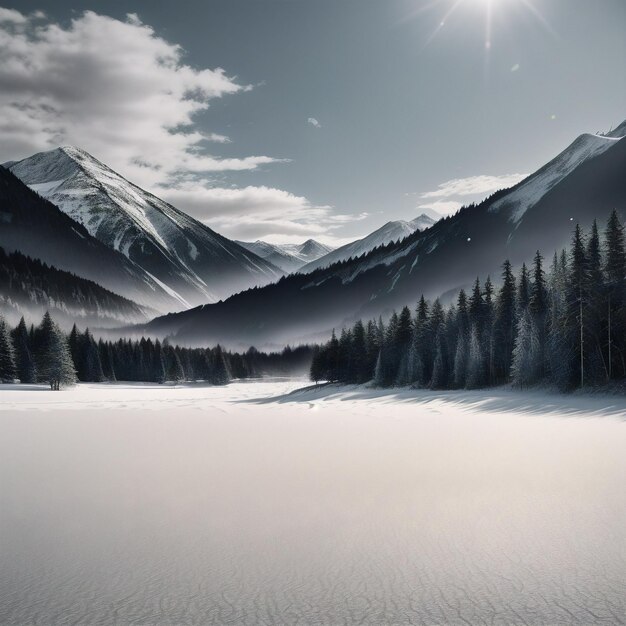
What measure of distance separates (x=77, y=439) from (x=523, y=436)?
18730 millimetres

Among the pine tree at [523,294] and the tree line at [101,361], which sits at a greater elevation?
the pine tree at [523,294]

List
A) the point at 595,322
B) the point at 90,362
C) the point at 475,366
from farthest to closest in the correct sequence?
1. the point at 90,362
2. the point at 475,366
3. the point at 595,322

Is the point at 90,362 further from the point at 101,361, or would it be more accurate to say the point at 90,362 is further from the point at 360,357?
the point at 360,357

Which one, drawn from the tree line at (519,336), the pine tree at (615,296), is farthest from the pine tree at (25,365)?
the pine tree at (615,296)

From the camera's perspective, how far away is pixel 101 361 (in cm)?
12025

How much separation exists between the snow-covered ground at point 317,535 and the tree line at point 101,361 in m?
69.3

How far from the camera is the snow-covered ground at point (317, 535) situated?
18.2 ft

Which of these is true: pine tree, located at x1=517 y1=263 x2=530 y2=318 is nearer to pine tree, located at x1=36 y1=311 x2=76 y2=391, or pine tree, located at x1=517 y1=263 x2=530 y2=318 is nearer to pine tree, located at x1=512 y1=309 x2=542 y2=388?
pine tree, located at x1=512 y1=309 x2=542 y2=388

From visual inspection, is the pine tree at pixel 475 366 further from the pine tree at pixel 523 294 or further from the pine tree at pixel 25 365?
the pine tree at pixel 25 365

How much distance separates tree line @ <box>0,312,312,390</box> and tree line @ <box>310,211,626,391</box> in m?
47.0

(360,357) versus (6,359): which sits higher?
(6,359)

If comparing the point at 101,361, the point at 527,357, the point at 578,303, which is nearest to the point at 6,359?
the point at 101,361

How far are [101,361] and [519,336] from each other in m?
104

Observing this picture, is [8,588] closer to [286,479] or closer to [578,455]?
[286,479]
